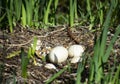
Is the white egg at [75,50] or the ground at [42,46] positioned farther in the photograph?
the white egg at [75,50]

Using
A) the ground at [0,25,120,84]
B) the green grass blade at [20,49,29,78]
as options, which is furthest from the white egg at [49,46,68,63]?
the green grass blade at [20,49,29,78]

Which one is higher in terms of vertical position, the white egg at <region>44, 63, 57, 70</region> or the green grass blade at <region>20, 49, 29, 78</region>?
the green grass blade at <region>20, 49, 29, 78</region>

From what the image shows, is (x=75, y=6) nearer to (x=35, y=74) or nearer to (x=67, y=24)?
(x=67, y=24)

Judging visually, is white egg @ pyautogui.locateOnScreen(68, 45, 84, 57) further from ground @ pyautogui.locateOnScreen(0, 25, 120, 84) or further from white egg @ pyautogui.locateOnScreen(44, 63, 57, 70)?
white egg @ pyautogui.locateOnScreen(44, 63, 57, 70)

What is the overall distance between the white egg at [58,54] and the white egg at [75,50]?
0.04 meters

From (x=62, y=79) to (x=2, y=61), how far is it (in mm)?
307

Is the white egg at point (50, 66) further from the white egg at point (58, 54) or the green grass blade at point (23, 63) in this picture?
the green grass blade at point (23, 63)

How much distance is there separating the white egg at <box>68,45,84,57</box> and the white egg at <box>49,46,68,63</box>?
0.04 meters

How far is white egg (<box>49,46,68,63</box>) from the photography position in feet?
7.85

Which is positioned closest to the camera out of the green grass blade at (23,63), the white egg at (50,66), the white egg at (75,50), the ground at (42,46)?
the green grass blade at (23,63)

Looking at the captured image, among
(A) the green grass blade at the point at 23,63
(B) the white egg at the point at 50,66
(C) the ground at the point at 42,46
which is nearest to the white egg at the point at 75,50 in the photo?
(C) the ground at the point at 42,46

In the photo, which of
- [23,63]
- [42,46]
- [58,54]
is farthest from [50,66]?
[23,63]

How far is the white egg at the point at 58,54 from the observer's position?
2393 mm

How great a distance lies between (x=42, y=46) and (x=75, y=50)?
205 millimetres
